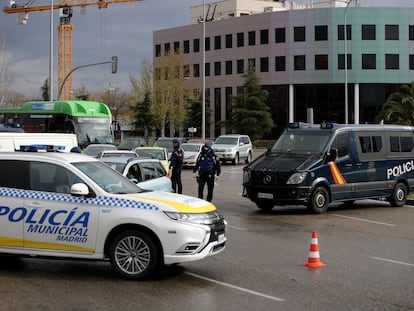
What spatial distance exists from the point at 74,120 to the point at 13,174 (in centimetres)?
2437

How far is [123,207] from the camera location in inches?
311

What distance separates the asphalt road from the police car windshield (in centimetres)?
115

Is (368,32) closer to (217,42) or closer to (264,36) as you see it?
Result: (264,36)

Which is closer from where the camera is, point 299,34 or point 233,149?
point 233,149

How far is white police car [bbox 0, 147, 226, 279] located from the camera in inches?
308

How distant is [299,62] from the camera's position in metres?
74.3

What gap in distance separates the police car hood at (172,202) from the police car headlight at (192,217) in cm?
5

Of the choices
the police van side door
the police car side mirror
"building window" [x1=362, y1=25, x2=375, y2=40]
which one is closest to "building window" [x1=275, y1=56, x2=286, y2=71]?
"building window" [x1=362, y1=25, x2=375, y2=40]

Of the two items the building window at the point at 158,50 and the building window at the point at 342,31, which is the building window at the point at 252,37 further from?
the building window at the point at 158,50

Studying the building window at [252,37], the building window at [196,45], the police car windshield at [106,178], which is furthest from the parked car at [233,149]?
the building window at [196,45]

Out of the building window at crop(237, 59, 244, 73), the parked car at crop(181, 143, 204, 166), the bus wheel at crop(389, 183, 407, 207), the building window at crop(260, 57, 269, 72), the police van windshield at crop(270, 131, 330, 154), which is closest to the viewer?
the police van windshield at crop(270, 131, 330, 154)

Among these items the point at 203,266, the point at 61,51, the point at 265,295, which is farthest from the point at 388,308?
the point at 61,51

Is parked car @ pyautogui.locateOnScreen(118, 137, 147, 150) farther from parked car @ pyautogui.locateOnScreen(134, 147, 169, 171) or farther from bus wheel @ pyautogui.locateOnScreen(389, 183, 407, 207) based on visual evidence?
bus wheel @ pyautogui.locateOnScreen(389, 183, 407, 207)

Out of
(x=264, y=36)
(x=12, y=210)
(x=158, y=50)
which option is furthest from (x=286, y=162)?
(x=158, y=50)
